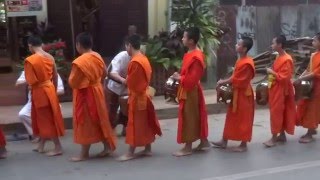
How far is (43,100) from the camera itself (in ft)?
24.6

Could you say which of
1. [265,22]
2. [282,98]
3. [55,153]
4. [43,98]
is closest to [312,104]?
[282,98]

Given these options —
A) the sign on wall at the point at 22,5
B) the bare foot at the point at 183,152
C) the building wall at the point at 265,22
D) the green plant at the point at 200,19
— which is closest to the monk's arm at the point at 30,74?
the bare foot at the point at 183,152

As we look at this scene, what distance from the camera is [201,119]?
25.2 feet

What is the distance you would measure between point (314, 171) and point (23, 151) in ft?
11.5

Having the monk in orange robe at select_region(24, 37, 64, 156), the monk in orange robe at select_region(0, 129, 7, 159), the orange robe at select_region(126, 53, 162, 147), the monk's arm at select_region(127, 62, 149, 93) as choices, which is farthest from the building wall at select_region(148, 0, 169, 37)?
the monk in orange robe at select_region(0, 129, 7, 159)

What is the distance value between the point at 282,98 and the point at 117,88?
7.05 ft

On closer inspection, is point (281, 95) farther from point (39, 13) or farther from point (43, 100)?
point (39, 13)

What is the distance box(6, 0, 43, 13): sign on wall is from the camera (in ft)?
40.3

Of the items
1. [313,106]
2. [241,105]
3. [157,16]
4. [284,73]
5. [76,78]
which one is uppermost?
[157,16]

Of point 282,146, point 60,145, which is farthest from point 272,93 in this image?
point 60,145

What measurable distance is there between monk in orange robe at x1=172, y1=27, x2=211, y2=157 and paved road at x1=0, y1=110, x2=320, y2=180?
240mm

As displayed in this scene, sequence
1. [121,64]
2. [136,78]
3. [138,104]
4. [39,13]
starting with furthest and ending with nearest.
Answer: [39,13] → [121,64] → [138,104] → [136,78]

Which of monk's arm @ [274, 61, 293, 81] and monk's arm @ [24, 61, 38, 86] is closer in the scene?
monk's arm @ [24, 61, 38, 86]

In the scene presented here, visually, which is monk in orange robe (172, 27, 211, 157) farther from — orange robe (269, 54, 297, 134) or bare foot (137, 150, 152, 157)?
orange robe (269, 54, 297, 134)
